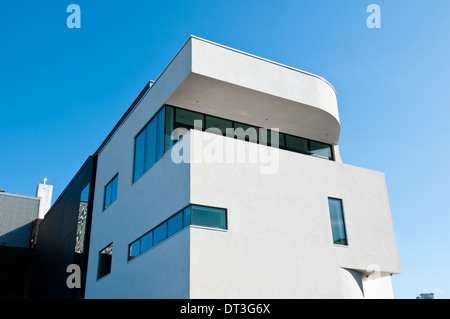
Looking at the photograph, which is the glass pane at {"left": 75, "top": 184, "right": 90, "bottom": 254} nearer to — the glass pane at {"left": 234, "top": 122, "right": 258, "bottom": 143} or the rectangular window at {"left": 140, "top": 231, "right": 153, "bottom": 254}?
the rectangular window at {"left": 140, "top": 231, "right": 153, "bottom": 254}

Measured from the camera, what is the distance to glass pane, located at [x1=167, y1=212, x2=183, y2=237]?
13.6 metres

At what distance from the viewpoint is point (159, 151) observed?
15.9 meters

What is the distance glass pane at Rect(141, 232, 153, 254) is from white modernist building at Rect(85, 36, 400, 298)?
36 millimetres

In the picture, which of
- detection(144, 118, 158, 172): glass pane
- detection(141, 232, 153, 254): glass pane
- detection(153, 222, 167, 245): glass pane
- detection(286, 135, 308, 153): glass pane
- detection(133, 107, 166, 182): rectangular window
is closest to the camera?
detection(153, 222, 167, 245): glass pane

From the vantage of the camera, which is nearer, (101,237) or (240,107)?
(240,107)

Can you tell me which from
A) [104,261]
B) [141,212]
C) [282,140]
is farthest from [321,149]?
[104,261]

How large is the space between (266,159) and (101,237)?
8.70 meters

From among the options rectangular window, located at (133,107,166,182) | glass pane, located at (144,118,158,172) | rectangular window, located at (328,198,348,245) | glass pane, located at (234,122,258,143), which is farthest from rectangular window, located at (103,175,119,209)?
rectangular window, located at (328,198,348,245)

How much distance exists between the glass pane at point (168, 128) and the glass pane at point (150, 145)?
0.74 meters

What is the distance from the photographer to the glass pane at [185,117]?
16.4 metres

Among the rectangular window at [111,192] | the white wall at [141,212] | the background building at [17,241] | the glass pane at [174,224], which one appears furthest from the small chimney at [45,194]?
the glass pane at [174,224]

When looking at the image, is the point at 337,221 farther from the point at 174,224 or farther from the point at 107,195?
the point at 107,195
